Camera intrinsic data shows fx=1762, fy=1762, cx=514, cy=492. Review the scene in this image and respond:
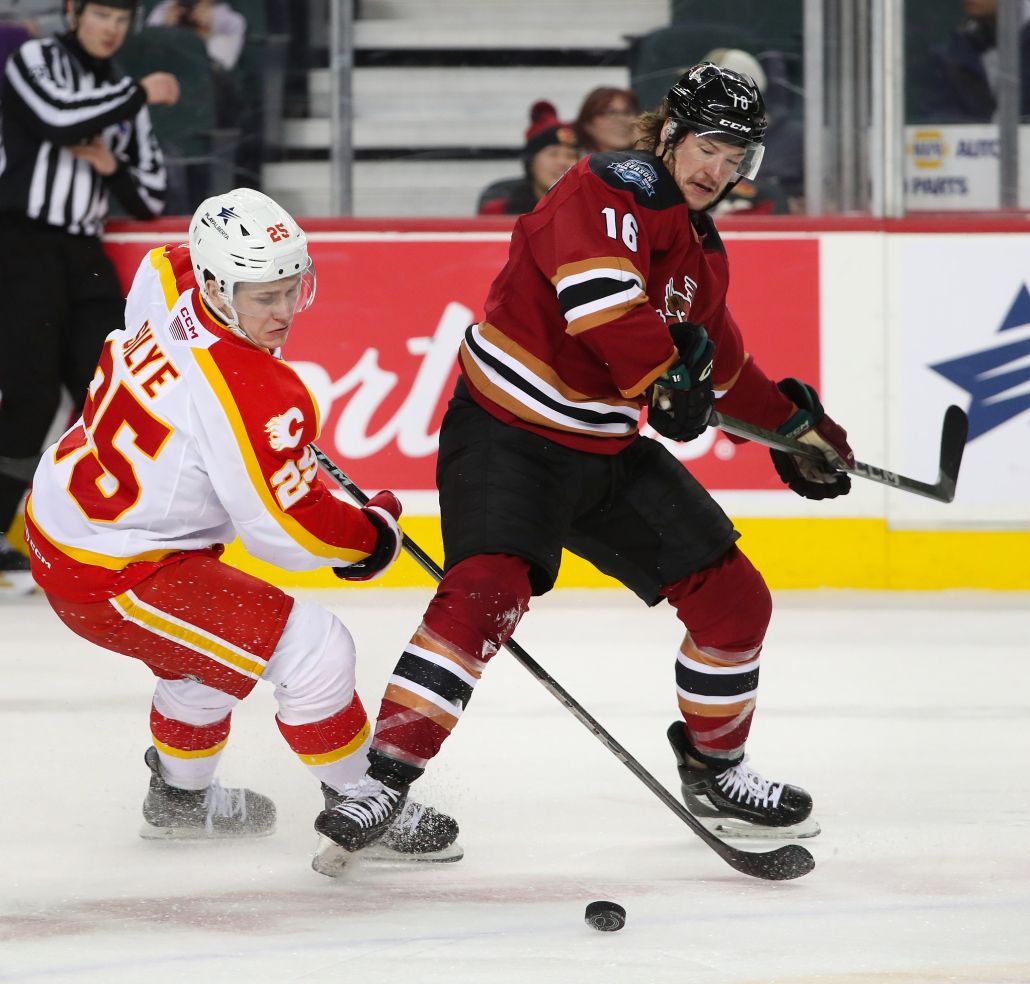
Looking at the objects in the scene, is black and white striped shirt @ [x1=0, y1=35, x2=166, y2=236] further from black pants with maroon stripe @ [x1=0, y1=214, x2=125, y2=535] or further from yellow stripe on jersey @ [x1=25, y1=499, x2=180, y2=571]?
yellow stripe on jersey @ [x1=25, y1=499, x2=180, y2=571]

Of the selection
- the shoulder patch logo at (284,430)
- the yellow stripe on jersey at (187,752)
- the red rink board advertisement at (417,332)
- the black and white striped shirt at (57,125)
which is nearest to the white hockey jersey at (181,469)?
the shoulder patch logo at (284,430)

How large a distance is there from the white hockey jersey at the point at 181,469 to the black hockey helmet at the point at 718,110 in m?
0.66

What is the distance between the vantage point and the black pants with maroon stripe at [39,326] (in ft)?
15.2

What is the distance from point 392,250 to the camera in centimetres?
475

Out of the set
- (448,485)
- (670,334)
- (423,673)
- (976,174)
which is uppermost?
(976,174)

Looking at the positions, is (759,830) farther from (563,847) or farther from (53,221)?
(53,221)

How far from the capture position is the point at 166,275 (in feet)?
8.51

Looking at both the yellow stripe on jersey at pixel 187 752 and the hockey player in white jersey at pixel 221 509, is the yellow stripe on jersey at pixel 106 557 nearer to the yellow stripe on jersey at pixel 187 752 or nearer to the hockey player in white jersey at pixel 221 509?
the hockey player in white jersey at pixel 221 509

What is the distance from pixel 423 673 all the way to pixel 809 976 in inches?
25.1

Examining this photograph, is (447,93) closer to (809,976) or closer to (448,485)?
(448,485)

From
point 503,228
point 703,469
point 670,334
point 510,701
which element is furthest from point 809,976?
point 503,228

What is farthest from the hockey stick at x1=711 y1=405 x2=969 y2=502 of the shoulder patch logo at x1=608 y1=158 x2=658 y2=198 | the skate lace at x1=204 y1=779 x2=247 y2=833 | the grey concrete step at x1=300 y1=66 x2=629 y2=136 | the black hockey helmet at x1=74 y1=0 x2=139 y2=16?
the black hockey helmet at x1=74 y1=0 x2=139 y2=16

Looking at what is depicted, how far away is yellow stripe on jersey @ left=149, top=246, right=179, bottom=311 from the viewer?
2520 millimetres

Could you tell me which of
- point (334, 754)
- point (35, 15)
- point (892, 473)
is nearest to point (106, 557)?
point (334, 754)
